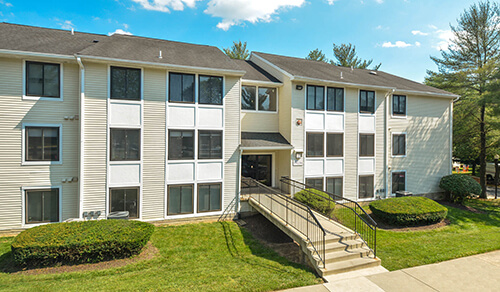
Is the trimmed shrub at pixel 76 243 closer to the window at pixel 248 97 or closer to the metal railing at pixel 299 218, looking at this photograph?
the metal railing at pixel 299 218

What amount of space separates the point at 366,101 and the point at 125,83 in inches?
483

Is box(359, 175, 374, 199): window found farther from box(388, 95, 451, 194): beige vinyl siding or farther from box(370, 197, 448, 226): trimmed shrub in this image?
box(370, 197, 448, 226): trimmed shrub

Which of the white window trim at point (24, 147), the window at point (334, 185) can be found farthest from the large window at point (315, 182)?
the white window trim at point (24, 147)

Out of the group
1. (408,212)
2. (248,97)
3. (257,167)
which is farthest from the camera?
(257,167)

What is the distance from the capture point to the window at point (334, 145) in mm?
12719

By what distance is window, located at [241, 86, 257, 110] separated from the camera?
40.4ft

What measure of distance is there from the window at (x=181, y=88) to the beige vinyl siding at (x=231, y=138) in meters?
1.55

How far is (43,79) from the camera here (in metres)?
8.91

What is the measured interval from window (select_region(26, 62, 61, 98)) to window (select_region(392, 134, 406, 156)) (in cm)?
1696

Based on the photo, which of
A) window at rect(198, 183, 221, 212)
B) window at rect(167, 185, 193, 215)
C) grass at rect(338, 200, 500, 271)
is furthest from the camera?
window at rect(198, 183, 221, 212)

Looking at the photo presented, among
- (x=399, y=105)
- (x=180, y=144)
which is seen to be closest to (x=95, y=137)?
(x=180, y=144)

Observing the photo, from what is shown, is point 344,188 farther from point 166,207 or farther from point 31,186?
point 31,186

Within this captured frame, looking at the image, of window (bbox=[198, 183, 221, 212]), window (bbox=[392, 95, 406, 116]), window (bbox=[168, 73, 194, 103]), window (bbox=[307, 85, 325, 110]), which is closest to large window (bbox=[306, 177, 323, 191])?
window (bbox=[307, 85, 325, 110])

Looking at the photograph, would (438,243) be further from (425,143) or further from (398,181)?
(425,143)
